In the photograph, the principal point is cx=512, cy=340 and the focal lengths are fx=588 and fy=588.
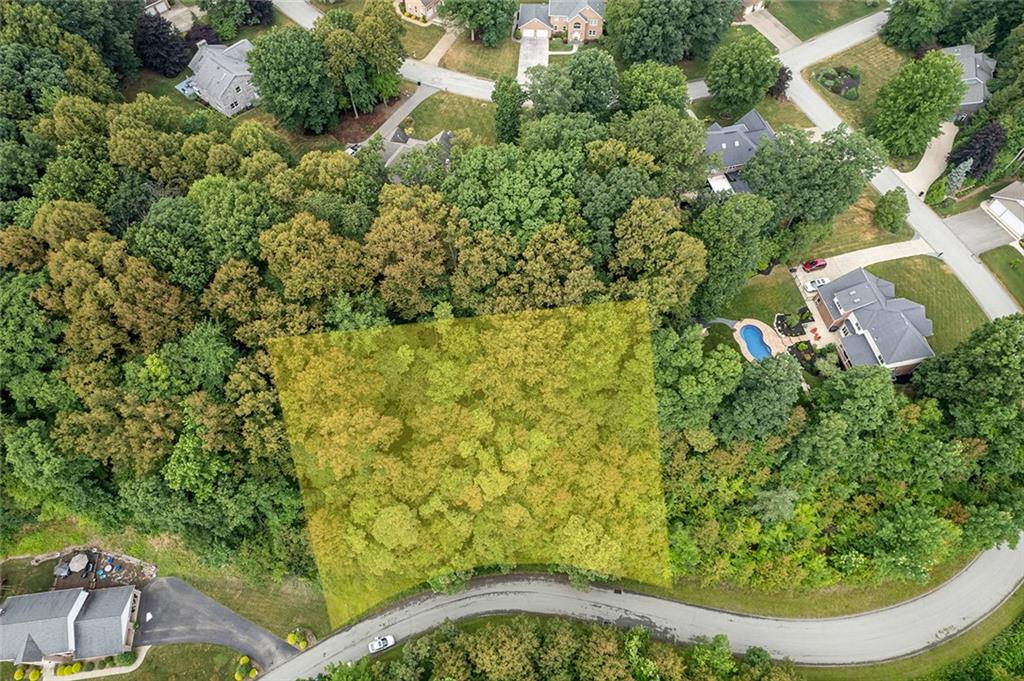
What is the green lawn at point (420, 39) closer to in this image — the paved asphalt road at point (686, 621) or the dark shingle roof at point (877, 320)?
the dark shingle roof at point (877, 320)

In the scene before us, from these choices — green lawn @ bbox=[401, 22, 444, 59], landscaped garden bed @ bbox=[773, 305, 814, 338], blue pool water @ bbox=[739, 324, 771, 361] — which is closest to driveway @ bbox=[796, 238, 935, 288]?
landscaped garden bed @ bbox=[773, 305, 814, 338]

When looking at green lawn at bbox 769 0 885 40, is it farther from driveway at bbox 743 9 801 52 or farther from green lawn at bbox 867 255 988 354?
green lawn at bbox 867 255 988 354

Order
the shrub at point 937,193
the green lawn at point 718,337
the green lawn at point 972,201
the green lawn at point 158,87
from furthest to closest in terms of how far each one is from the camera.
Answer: the green lawn at point 158,87, the green lawn at point 972,201, the shrub at point 937,193, the green lawn at point 718,337

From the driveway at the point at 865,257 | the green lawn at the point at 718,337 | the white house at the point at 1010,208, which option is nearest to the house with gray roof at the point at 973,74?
the white house at the point at 1010,208

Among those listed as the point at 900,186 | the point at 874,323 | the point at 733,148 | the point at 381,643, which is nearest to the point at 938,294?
the point at 874,323

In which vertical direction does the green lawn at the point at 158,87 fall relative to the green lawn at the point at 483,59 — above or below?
below

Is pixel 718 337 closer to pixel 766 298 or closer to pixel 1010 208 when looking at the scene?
pixel 766 298

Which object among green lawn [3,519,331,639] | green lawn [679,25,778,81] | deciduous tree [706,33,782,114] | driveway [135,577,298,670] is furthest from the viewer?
green lawn [679,25,778,81]
